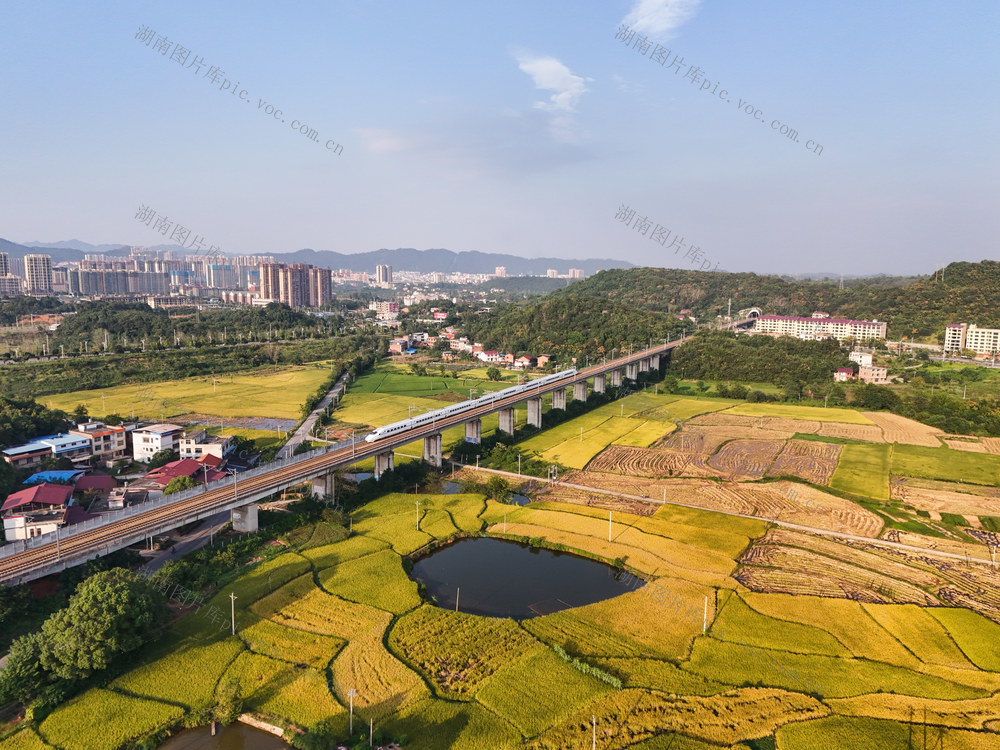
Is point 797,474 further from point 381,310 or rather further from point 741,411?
point 381,310

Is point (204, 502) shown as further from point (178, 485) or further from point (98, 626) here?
point (98, 626)

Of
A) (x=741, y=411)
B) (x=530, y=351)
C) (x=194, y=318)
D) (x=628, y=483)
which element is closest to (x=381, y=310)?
(x=194, y=318)

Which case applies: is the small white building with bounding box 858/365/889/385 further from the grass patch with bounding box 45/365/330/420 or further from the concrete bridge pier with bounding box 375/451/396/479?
the grass patch with bounding box 45/365/330/420

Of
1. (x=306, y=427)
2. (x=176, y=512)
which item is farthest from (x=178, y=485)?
(x=306, y=427)

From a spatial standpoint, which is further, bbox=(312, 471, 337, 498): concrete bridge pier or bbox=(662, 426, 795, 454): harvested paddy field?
bbox=(662, 426, 795, 454): harvested paddy field

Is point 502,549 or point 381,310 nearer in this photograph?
point 502,549

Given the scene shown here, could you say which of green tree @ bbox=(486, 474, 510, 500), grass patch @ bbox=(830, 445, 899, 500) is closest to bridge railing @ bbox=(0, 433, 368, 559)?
green tree @ bbox=(486, 474, 510, 500)
